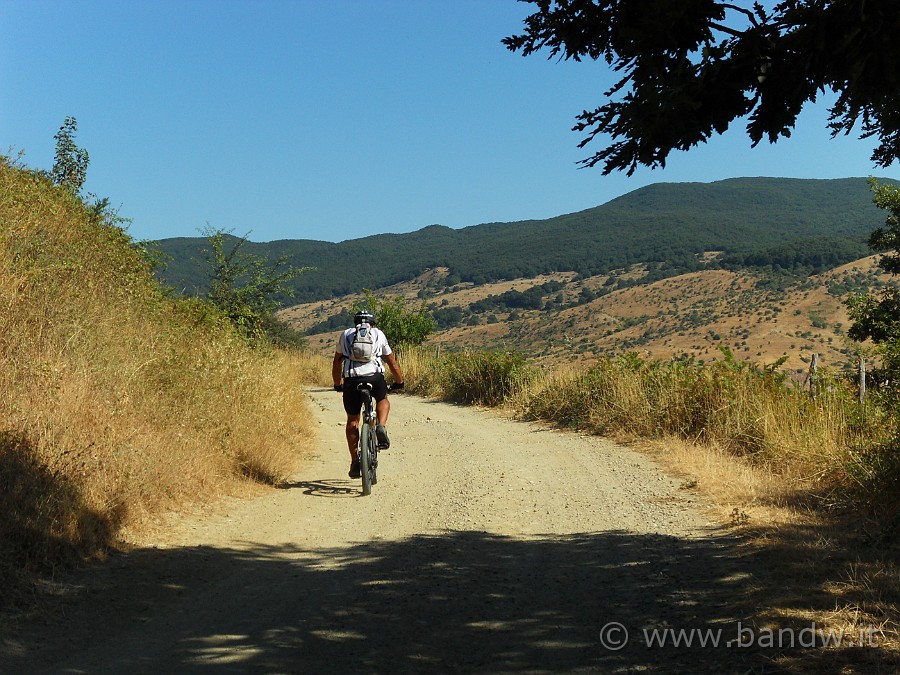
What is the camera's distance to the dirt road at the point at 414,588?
4.43 metres

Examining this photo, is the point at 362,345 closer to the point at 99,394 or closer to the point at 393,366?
the point at 393,366

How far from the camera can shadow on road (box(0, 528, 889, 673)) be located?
4352 millimetres

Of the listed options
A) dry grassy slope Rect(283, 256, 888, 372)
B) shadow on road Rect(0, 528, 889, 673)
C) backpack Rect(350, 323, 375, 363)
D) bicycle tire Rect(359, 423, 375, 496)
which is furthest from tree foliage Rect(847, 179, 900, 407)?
dry grassy slope Rect(283, 256, 888, 372)

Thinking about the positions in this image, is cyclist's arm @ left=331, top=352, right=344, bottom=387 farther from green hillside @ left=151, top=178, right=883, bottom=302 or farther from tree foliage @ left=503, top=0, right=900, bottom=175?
green hillside @ left=151, top=178, right=883, bottom=302

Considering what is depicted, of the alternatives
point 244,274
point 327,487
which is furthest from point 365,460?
point 244,274

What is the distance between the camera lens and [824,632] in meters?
4.41

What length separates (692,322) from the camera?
7438 centimetres

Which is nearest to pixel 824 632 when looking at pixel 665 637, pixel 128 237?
pixel 665 637

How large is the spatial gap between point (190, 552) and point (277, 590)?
1.34 metres

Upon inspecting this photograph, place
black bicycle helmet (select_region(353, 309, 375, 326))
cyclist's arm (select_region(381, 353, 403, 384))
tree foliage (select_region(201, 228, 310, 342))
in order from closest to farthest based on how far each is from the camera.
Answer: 1. black bicycle helmet (select_region(353, 309, 375, 326))
2. cyclist's arm (select_region(381, 353, 403, 384))
3. tree foliage (select_region(201, 228, 310, 342))

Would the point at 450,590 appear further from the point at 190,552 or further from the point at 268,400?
the point at 268,400

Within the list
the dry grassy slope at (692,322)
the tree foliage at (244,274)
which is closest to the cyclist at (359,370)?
the tree foliage at (244,274)
